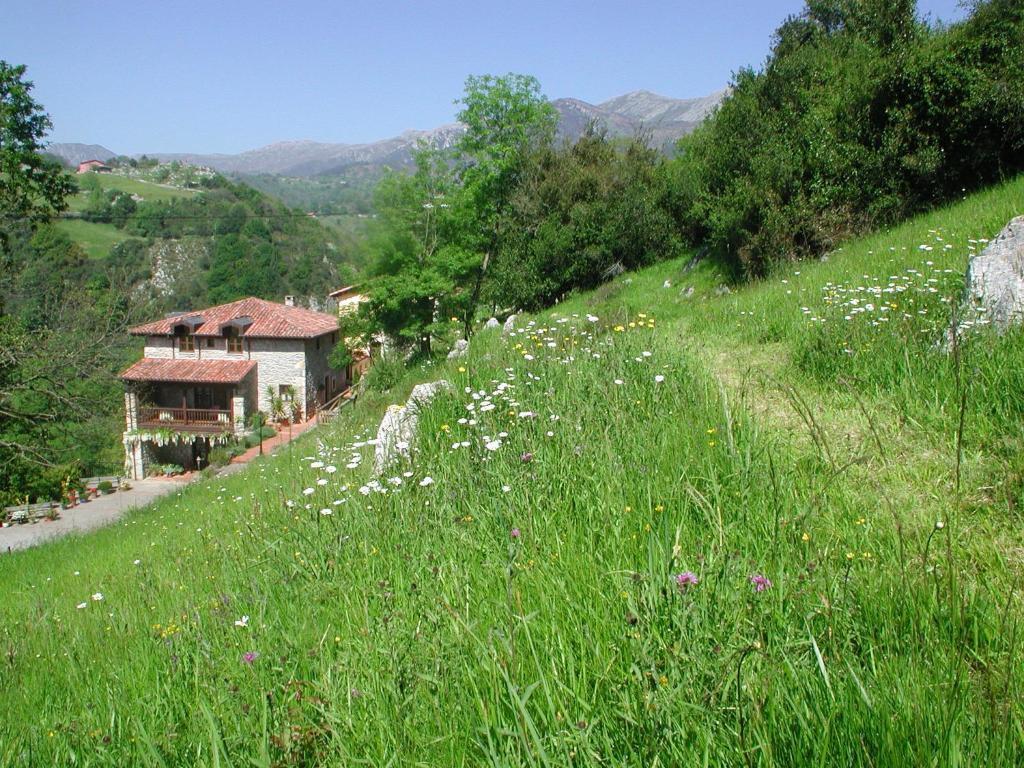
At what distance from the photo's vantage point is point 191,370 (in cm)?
3897

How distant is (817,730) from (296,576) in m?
2.88

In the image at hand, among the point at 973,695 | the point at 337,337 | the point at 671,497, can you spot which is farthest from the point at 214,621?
the point at 337,337

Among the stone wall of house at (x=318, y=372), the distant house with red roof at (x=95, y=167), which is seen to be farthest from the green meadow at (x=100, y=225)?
the stone wall of house at (x=318, y=372)

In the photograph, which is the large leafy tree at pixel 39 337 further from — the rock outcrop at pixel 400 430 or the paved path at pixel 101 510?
the rock outcrop at pixel 400 430

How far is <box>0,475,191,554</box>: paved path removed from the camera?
1975 centimetres

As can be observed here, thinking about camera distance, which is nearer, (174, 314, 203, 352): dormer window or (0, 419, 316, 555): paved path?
(0, 419, 316, 555): paved path

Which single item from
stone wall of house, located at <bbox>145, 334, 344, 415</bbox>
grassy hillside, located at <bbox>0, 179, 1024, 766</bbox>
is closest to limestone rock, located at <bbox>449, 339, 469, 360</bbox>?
grassy hillside, located at <bbox>0, 179, 1024, 766</bbox>

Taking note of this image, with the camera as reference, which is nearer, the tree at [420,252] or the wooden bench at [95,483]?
the tree at [420,252]

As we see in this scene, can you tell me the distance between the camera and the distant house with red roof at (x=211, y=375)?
37.3 meters

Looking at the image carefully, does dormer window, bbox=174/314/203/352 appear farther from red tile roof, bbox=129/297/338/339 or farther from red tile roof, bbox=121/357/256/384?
red tile roof, bbox=121/357/256/384

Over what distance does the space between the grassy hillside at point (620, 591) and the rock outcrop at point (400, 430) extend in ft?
0.73

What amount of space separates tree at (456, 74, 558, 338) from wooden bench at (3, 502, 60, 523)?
17.0m

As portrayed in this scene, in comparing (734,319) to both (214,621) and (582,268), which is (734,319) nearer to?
(214,621)

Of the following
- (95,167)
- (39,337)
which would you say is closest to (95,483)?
(39,337)
